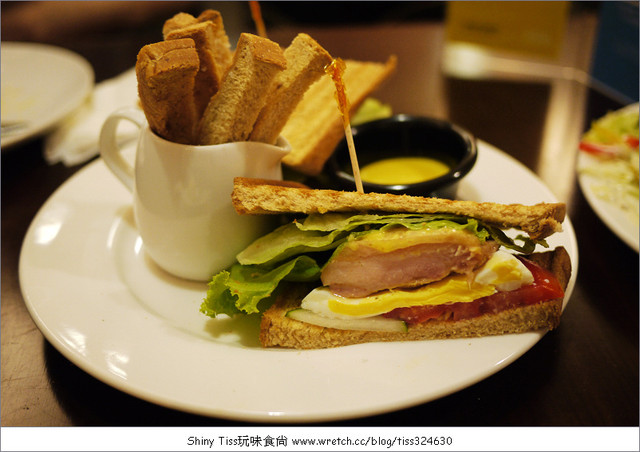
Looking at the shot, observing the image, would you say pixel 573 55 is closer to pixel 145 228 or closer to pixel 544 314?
pixel 544 314

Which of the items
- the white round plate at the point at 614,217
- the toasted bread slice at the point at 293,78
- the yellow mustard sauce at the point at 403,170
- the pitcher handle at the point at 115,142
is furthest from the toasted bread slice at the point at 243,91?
the white round plate at the point at 614,217

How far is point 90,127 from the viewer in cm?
255

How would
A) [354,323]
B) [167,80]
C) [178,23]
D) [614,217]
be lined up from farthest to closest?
1. [614,217]
2. [178,23]
3. [354,323]
4. [167,80]

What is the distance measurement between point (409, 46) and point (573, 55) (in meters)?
1.05

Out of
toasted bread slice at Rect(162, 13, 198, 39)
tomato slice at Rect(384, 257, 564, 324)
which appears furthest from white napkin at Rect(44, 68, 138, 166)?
tomato slice at Rect(384, 257, 564, 324)

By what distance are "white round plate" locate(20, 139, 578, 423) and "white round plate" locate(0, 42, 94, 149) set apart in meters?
0.92

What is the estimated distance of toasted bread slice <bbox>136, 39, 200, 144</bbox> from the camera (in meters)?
1.18

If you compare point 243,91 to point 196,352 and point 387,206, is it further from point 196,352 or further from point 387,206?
point 196,352

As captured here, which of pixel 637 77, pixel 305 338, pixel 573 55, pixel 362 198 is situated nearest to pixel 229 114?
pixel 362 198

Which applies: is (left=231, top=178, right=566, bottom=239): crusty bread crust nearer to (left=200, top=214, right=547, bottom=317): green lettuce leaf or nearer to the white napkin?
(left=200, top=214, right=547, bottom=317): green lettuce leaf

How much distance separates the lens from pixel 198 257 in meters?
1.48

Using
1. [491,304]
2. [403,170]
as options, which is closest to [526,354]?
[491,304]

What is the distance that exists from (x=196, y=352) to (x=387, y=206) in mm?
591

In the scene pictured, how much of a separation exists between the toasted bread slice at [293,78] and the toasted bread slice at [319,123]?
15.7 inches
